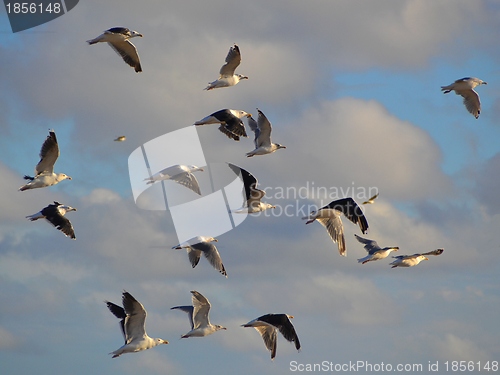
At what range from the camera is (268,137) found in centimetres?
4178

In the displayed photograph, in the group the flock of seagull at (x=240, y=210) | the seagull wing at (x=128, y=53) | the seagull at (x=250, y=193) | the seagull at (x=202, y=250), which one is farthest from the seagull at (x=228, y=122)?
the seagull at (x=202, y=250)

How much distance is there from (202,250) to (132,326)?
19.7ft

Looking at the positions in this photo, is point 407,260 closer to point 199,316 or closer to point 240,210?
point 240,210

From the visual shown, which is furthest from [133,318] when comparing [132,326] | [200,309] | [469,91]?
[469,91]

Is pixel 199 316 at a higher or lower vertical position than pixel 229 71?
lower

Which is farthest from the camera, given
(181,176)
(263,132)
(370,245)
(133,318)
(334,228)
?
(181,176)

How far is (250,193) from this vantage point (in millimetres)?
40438

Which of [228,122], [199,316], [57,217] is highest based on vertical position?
[228,122]

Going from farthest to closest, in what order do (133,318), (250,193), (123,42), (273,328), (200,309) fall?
(200,309)
(250,193)
(123,42)
(273,328)
(133,318)

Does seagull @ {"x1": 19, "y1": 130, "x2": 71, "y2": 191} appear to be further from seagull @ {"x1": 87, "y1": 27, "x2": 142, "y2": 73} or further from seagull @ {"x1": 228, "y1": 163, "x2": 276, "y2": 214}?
seagull @ {"x1": 228, "y1": 163, "x2": 276, "y2": 214}

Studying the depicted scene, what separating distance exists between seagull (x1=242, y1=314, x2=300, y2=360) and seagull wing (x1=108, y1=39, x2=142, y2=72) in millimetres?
10481

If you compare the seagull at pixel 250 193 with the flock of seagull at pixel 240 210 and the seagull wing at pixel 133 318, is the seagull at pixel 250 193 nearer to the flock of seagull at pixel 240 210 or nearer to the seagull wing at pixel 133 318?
the flock of seagull at pixel 240 210

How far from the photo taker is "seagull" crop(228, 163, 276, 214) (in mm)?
40000

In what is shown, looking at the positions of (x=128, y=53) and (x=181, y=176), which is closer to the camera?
(x=128, y=53)
